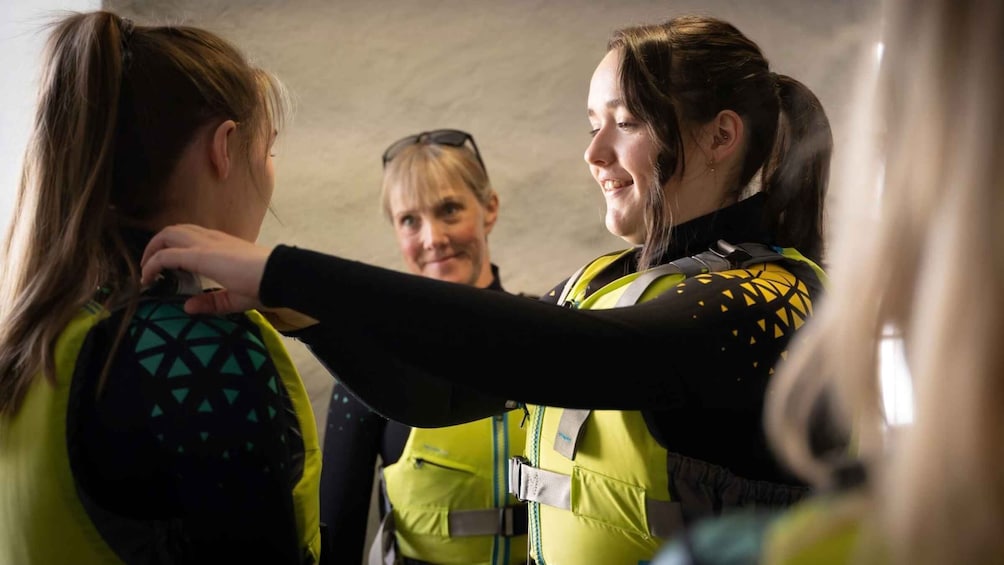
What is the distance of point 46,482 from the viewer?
96cm

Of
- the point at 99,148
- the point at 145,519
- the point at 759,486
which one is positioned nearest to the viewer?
the point at 145,519

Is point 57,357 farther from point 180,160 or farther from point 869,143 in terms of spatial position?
point 869,143

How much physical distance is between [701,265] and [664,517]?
32 cm

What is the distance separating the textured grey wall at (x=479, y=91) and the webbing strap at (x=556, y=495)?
1.55m

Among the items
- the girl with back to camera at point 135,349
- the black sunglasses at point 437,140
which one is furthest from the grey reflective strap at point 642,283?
the black sunglasses at point 437,140

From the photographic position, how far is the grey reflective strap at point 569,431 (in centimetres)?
130

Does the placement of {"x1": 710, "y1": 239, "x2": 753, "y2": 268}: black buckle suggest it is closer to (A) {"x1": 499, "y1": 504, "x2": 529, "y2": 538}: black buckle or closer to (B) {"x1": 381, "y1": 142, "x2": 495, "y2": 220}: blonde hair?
(A) {"x1": 499, "y1": 504, "x2": 529, "y2": 538}: black buckle

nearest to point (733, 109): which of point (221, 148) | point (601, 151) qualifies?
point (601, 151)

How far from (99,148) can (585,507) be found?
73cm

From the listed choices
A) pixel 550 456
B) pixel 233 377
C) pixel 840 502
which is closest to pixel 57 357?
pixel 233 377

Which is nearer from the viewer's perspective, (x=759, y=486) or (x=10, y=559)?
(x=10, y=559)

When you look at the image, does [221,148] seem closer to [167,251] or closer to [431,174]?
[167,251]

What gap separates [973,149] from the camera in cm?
52

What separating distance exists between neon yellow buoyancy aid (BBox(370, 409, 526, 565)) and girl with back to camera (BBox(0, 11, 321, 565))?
0.94 metres
